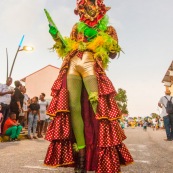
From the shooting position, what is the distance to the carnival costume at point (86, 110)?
2.44 meters

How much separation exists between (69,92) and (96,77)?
30 centimetres

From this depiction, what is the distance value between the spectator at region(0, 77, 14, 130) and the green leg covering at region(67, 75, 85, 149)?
5162 millimetres

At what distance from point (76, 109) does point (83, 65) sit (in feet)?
1.42

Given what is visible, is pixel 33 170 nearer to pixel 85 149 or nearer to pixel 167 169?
pixel 85 149

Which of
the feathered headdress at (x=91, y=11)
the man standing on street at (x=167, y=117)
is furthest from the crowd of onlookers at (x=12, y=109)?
the feathered headdress at (x=91, y=11)

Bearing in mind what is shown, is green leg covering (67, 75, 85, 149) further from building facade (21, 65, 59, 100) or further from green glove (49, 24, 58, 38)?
building facade (21, 65, 59, 100)

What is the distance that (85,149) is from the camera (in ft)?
8.54

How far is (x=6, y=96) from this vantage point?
7.65m

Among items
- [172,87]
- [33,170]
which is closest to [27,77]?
[172,87]

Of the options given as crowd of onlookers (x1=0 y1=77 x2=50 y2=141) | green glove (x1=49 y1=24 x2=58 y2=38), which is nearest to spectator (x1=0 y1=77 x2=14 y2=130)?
crowd of onlookers (x1=0 y1=77 x2=50 y2=141)

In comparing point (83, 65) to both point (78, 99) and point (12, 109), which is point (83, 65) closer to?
point (78, 99)

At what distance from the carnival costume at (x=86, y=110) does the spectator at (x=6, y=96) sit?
5.07 metres

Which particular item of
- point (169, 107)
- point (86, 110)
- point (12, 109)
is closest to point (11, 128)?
point (12, 109)

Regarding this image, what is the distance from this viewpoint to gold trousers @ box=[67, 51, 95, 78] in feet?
8.54
